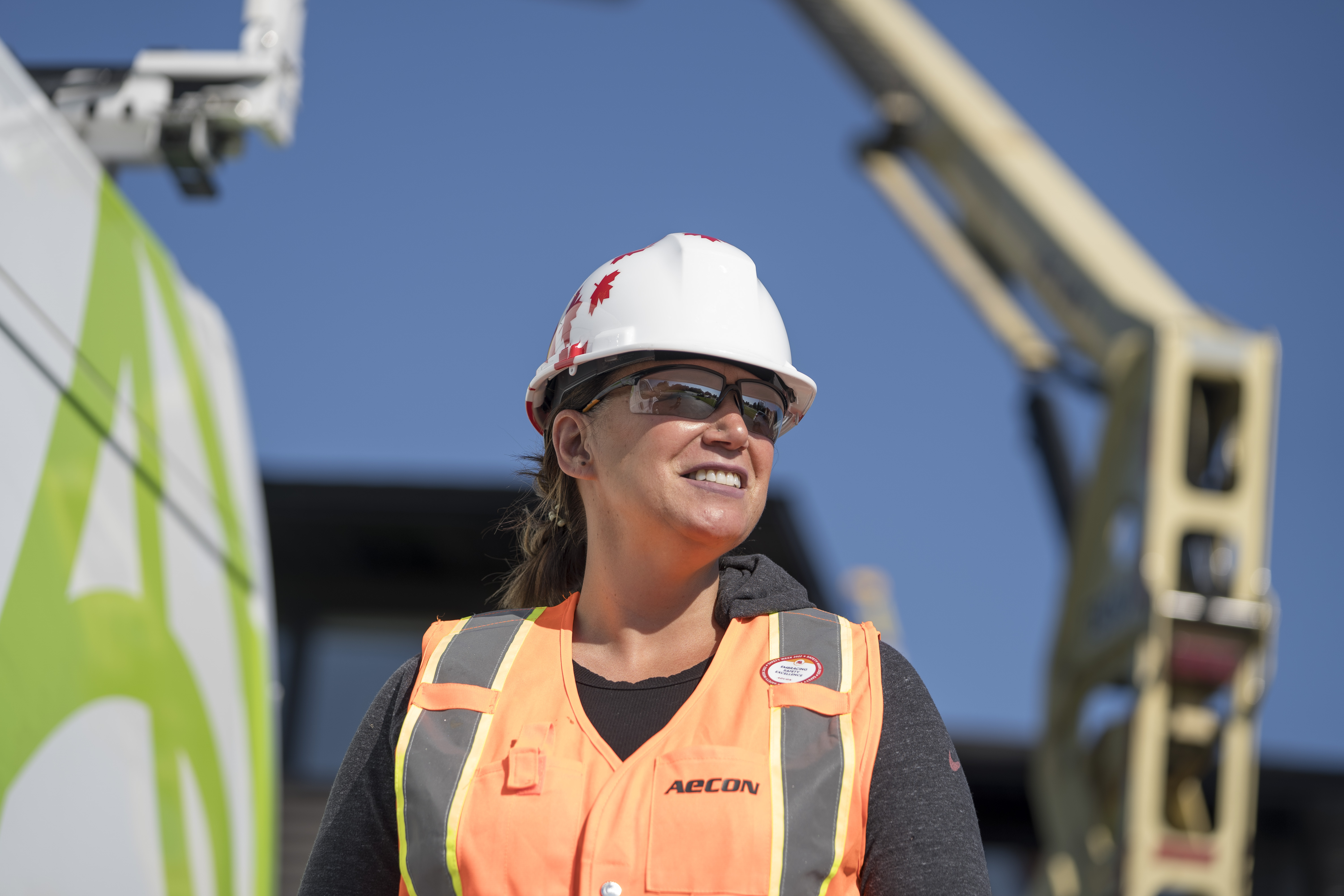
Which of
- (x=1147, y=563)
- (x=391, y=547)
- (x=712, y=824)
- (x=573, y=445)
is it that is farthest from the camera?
(x=391, y=547)

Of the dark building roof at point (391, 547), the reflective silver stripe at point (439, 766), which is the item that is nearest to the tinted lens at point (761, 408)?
the reflective silver stripe at point (439, 766)

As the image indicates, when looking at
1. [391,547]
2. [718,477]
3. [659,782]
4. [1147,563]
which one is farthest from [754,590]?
[391,547]

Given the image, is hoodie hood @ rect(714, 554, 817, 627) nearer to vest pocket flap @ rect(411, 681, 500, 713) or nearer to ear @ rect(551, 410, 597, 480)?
ear @ rect(551, 410, 597, 480)

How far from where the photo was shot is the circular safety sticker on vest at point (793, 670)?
187 centimetres

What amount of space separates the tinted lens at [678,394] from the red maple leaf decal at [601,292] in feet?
0.64

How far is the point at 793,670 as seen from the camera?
1895 mm

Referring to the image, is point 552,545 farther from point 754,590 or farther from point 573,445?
point 754,590

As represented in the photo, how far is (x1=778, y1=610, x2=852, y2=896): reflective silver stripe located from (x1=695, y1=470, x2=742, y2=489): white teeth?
30 cm

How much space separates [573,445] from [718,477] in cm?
27

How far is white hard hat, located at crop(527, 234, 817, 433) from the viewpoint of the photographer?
2102 mm

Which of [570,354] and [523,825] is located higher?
[570,354]

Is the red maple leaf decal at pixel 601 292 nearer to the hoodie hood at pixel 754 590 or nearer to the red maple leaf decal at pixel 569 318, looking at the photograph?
the red maple leaf decal at pixel 569 318

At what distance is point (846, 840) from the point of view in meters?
1.73

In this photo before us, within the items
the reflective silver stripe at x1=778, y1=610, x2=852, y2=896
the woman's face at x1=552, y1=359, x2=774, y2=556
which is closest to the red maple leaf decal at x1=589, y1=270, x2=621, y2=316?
the woman's face at x1=552, y1=359, x2=774, y2=556
